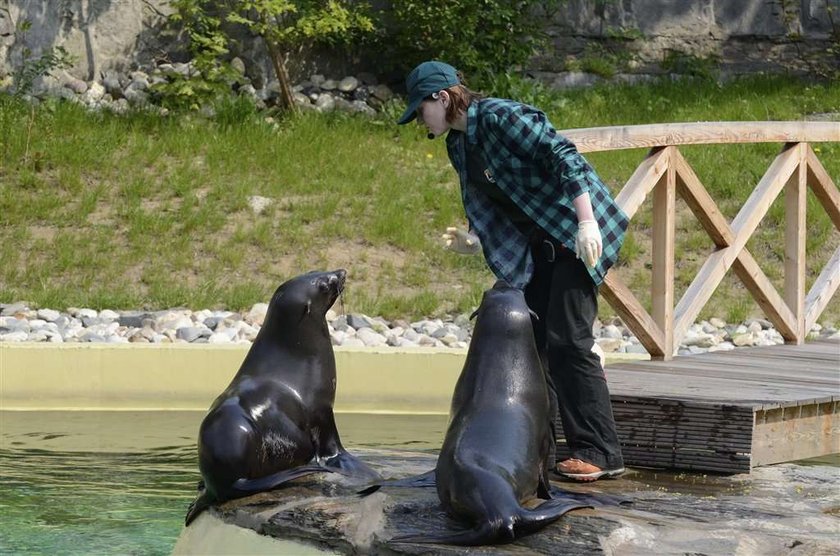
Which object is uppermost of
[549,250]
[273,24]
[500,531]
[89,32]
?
[273,24]

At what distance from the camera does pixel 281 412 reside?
14.8 feet

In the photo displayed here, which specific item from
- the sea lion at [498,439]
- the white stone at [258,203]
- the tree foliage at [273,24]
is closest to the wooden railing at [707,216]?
the sea lion at [498,439]

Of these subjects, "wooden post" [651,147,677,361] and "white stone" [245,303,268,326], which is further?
"white stone" [245,303,268,326]

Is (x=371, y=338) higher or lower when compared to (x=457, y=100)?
lower

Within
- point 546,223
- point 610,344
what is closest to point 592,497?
point 546,223

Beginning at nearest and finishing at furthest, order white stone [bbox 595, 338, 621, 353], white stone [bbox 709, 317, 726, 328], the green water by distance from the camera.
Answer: the green water → white stone [bbox 595, 338, 621, 353] → white stone [bbox 709, 317, 726, 328]

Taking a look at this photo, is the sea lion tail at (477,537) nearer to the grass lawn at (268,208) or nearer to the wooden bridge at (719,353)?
the wooden bridge at (719,353)

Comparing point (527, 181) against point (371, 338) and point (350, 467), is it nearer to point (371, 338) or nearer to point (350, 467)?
point (350, 467)

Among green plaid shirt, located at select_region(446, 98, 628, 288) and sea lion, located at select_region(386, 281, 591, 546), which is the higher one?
green plaid shirt, located at select_region(446, 98, 628, 288)

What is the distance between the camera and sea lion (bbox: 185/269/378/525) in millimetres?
4309

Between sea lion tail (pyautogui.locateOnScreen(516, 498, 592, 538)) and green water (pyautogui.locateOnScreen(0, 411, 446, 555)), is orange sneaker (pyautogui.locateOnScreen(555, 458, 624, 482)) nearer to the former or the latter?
sea lion tail (pyautogui.locateOnScreen(516, 498, 592, 538))

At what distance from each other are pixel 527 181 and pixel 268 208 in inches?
274

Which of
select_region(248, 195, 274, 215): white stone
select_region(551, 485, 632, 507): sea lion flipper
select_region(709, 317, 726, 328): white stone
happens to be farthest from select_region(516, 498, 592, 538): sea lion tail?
select_region(248, 195, 274, 215): white stone

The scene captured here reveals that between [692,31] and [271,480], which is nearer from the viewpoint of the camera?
[271,480]
